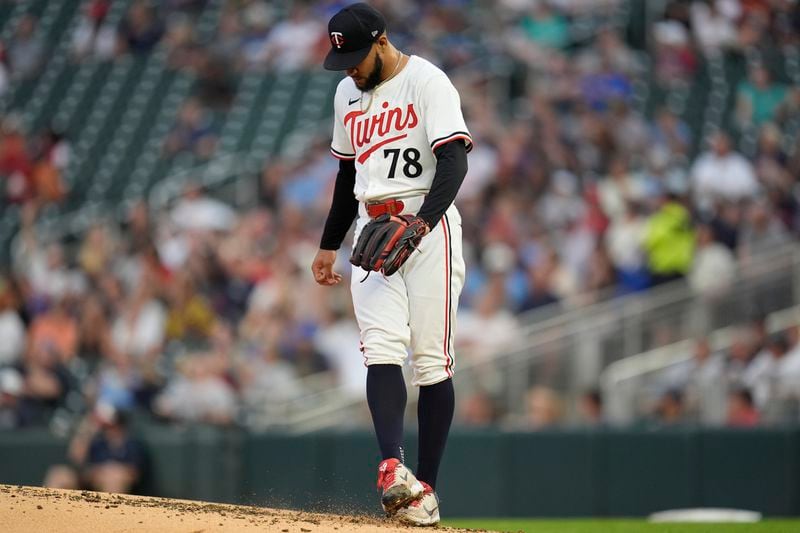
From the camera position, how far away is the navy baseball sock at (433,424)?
4918mm

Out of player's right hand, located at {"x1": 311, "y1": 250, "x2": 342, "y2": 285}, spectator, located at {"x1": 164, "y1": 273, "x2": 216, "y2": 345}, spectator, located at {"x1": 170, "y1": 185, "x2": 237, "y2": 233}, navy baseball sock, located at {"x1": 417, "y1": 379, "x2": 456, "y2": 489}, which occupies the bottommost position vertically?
navy baseball sock, located at {"x1": 417, "y1": 379, "x2": 456, "y2": 489}

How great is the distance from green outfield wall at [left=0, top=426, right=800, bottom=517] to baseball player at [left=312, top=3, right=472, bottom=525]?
346 centimetres

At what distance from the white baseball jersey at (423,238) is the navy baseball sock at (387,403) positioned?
1.9 inches

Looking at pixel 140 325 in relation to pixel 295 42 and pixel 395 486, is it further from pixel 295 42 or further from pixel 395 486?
pixel 395 486

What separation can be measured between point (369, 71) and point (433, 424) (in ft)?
4.22

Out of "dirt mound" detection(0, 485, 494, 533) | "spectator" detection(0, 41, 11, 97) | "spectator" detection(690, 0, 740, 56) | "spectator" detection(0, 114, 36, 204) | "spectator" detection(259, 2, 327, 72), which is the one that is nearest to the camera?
"dirt mound" detection(0, 485, 494, 533)

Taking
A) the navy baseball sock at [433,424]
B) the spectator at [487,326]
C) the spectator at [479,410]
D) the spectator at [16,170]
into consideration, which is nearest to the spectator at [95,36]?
the spectator at [16,170]

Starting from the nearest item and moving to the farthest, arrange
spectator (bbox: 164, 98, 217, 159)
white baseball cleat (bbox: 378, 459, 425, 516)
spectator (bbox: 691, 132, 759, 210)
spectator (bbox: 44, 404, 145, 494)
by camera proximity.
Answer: white baseball cleat (bbox: 378, 459, 425, 516) < spectator (bbox: 44, 404, 145, 494) < spectator (bbox: 691, 132, 759, 210) < spectator (bbox: 164, 98, 217, 159)

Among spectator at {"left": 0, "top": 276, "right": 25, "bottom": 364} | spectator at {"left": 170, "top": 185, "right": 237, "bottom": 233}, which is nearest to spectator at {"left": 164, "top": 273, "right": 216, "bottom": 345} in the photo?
spectator at {"left": 170, "top": 185, "right": 237, "bottom": 233}

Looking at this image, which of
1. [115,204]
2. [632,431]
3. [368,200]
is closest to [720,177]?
[632,431]

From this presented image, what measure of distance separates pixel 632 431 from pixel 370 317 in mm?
4184

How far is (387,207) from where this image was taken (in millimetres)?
4840

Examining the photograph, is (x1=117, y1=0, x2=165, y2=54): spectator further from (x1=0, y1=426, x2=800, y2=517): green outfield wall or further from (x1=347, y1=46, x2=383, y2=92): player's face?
(x1=347, y1=46, x2=383, y2=92): player's face

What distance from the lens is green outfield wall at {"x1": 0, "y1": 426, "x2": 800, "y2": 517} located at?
332 inches
